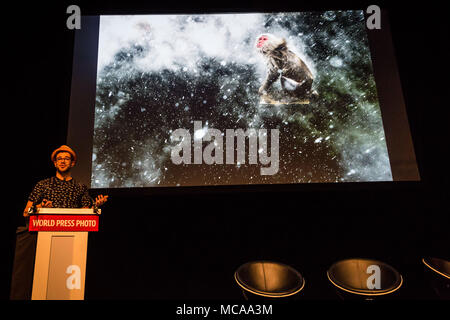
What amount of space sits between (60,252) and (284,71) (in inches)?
95.2

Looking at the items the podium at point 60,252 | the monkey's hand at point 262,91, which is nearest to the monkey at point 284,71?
the monkey's hand at point 262,91

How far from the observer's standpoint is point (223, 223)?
8.48ft

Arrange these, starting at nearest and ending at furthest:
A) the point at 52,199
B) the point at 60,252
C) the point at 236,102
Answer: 1. the point at 60,252
2. the point at 52,199
3. the point at 236,102

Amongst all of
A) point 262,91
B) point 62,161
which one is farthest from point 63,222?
point 262,91

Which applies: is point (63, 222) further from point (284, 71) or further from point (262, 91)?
point (284, 71)

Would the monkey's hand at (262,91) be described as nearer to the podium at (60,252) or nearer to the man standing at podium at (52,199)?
the man standing at podium at (52,199)

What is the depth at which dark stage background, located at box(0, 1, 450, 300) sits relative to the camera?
2.49m

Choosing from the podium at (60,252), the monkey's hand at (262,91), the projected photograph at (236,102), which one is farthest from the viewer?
the monkey's hand at (262,91)

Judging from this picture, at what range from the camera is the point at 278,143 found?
8.11ft

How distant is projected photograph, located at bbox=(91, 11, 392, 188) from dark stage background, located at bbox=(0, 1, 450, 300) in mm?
186

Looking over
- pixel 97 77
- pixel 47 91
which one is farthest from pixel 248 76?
pixel 47 91

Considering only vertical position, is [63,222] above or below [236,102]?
below

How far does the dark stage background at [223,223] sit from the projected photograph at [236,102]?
186 mm

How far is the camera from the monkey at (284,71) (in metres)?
2.59
